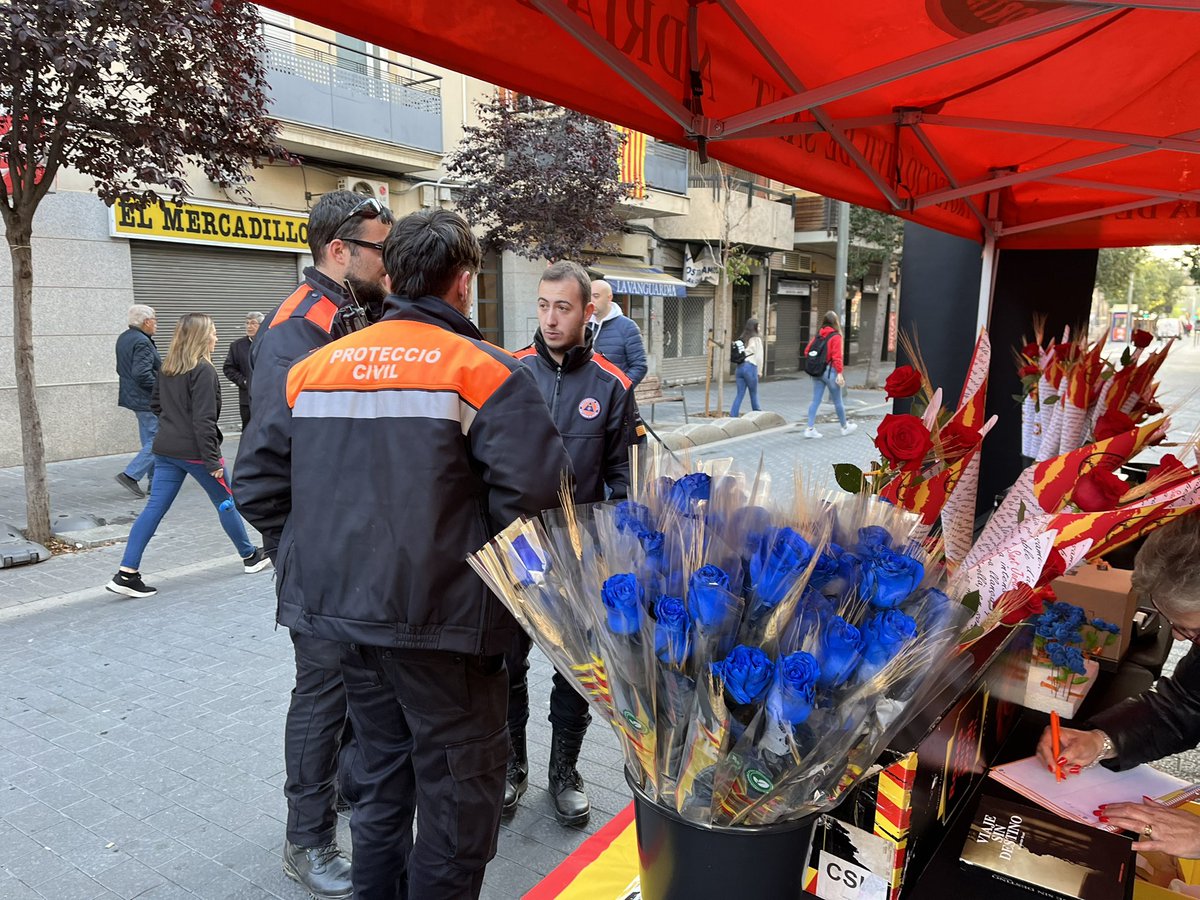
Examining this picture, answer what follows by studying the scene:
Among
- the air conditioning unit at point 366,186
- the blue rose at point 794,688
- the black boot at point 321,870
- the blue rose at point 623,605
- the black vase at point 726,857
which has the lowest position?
the black boot at point 321,870

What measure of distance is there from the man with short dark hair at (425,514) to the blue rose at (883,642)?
97 cm

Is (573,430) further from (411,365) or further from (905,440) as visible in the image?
(905,440)

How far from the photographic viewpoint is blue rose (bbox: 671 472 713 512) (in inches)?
48.4

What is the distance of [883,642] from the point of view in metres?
0.99

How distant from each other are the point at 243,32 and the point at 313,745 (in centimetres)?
629

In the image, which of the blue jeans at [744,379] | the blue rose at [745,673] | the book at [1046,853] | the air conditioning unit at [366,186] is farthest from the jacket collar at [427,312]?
the blue jeans at [744,379]

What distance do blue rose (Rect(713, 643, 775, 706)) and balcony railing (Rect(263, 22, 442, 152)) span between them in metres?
11.2

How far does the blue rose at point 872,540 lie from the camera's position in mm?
1183

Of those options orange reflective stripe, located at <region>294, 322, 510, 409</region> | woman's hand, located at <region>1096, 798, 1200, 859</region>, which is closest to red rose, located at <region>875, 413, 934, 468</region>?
woman's hand, located at <region>1096, 798, 1200, 859</region>

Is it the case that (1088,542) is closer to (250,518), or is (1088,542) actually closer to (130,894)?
(250,518)

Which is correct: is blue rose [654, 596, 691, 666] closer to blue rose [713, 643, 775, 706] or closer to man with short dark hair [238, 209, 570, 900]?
blue rose [713, 643, 775, 706]

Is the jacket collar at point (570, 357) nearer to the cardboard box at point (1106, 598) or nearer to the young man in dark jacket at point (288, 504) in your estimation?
the young man in dark jacket at point (288, 504)

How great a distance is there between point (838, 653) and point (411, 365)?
1172mm

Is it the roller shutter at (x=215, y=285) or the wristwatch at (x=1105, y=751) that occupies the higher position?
the roller shutter at (x=215, y=285)
